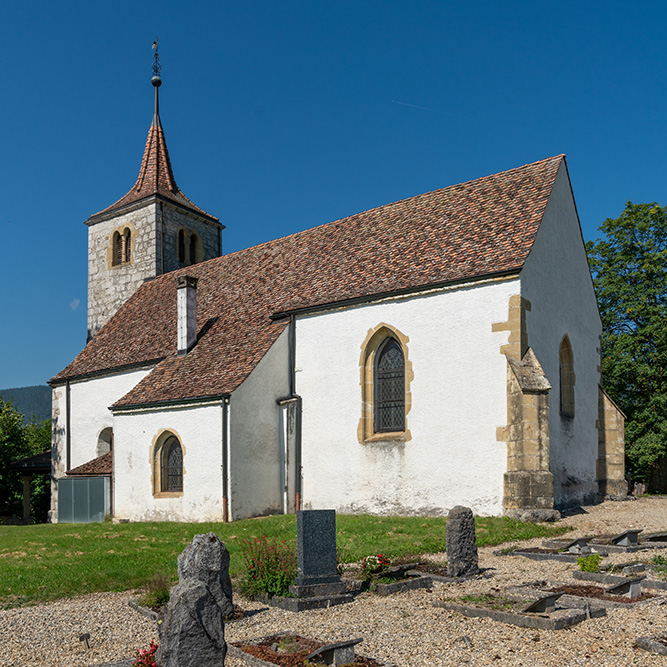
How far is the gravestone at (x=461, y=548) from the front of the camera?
9781 mm

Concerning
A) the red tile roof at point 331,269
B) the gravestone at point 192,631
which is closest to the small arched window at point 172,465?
the red tile roof at point 331,269

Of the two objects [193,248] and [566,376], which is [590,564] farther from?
[193,248]

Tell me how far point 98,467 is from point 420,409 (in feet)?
41.2

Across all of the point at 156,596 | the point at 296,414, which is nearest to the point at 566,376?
the point at 296,414

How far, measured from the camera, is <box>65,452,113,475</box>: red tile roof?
23383mm

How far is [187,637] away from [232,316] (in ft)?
62.8

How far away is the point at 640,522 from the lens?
1611 centimetres

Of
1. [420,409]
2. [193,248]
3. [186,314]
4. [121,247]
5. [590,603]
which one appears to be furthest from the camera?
[193,248]

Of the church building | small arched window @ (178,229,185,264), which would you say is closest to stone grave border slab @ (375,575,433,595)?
the church building

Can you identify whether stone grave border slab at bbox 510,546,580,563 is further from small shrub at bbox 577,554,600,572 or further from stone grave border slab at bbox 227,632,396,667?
stone grave border slab at bbox 227,632,396,667

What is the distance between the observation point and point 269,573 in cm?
916

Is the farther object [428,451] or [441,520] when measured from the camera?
[428,451]

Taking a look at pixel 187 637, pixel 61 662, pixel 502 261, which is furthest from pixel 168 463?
pixel 187 637

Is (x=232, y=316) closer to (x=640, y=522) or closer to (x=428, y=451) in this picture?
(x=428, y=451)
